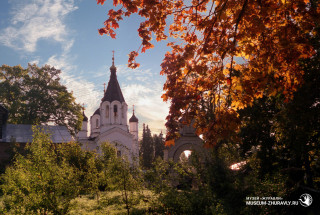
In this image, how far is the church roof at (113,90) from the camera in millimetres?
35156

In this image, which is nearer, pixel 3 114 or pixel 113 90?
pixel 3 114

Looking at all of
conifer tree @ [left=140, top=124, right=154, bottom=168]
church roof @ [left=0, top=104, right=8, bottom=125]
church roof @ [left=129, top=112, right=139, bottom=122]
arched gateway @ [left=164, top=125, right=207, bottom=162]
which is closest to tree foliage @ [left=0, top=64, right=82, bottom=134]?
church roof @ [left=0, top=104, right=8, bottom=125]

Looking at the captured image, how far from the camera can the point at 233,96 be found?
183 inches

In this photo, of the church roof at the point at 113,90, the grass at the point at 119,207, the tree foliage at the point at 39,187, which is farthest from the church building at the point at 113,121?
the tree foliage at the point at 39,187

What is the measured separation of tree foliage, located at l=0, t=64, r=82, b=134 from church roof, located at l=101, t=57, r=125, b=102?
4.56m

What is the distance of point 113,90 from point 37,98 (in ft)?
33.5

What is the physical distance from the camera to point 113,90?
1422 inches

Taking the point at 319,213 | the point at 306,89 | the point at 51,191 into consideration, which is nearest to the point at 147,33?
the point at 319,213

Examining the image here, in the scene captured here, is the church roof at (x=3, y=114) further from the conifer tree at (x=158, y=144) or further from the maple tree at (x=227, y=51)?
the conifer tree at (x=158, y=144)

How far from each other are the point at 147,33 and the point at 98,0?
48.2 inches

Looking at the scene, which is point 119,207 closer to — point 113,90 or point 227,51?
point 227,51

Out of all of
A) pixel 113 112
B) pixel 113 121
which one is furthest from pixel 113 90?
pixel 113 121

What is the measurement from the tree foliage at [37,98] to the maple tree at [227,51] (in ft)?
100

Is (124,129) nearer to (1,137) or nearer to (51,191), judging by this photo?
(1,137)
